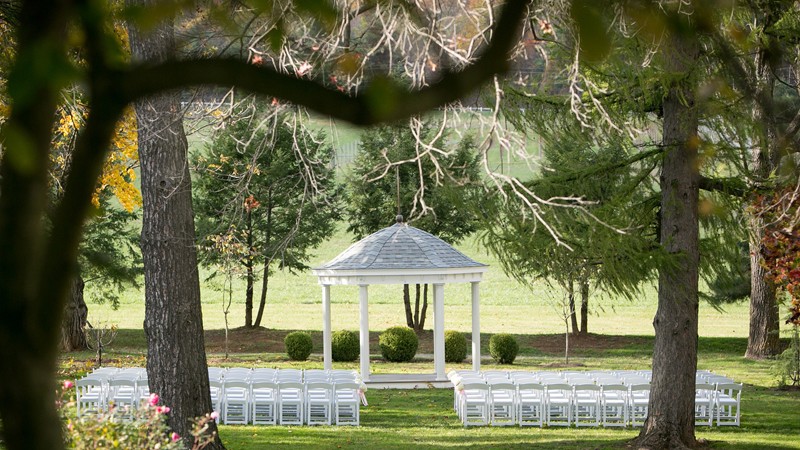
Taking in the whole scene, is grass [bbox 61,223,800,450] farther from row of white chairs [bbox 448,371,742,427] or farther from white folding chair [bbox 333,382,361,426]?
row of white chairs [bbox 448,371,742,427]

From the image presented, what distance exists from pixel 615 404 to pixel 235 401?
5800 millimetres

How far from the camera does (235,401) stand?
14.9 metres

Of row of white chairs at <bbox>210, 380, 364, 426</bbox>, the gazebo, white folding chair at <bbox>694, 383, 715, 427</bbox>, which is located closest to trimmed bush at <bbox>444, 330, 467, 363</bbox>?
the gazebo

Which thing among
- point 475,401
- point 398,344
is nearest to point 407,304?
point 398,344

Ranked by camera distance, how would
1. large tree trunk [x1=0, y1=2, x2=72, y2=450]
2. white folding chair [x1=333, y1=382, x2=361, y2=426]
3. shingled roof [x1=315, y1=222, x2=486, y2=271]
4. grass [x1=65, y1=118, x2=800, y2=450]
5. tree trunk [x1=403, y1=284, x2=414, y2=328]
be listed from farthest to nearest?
tree trunk [x1=403, y1=284, x2=414, y2=328]
shingled roof [x1=315, y1=222, x2=486, y2=271]
white folding chair [x1=333, y1=382, x2=361, y2=426]
grass [x1=65, y1=118, x2=800, y2=450]
large tree trunk [x1=0, y1=2, x2=72, y2=450]

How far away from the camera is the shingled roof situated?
20625mm

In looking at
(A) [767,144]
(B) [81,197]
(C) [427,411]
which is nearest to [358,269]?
(C) [427,411]

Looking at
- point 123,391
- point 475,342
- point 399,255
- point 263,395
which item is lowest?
point 263,395

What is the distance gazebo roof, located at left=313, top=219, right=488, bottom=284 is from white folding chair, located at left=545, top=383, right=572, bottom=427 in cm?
524

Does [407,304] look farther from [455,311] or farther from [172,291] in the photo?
[172,291]

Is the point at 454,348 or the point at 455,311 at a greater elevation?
the point at 455,311

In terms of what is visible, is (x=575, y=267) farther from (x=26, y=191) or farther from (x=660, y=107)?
(x=26, y=191)

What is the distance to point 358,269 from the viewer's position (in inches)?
808

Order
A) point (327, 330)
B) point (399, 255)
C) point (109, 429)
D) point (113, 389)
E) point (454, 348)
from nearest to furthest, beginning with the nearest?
point (109, 429) < point (113, 389) < point (399, 255) < point (327, 330) < point (454, 348)
